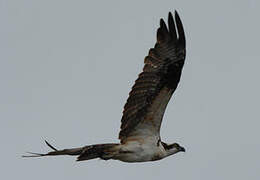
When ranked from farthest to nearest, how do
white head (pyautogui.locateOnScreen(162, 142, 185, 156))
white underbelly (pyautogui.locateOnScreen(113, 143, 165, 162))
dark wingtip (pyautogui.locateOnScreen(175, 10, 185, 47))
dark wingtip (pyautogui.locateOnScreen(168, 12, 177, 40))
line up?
white head (pyautogui.locateOnScreen(162, 142, 185, 156)) < white underbelly (pyautogui.locateOnScreen(113, 143, 165, 162)) < dark wingtip (pyautogui.locateOnScreen(168, 12, 177, 40)) < dark wingtip (pyautogui.locateOnScreen(175, 10, 185, 47))

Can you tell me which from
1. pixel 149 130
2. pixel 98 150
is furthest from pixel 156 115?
pixel 98 150

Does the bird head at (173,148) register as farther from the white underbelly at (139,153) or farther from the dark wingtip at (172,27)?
the dark wingtip at (172,27)

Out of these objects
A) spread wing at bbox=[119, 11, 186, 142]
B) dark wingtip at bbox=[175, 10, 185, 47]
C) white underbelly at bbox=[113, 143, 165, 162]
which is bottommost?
white underbelly at bbox=[113, 143, 165, 162]

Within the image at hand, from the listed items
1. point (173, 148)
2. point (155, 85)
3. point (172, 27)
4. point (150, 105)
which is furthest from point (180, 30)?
point (173, 148)

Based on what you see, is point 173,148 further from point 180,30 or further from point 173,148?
point 180,30

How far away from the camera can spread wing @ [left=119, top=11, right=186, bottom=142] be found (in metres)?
14.7

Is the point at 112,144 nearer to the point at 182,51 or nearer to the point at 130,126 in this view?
the point at 130,126

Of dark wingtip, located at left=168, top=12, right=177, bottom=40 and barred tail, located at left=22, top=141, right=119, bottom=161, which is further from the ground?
dark wingtip, located at left=168, top=12, right=177, bottom=40

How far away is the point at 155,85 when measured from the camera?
14.9 m

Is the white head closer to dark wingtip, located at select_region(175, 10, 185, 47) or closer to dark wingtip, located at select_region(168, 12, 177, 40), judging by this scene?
dark wingtip, located at select_region(175, 10, 185, 47)

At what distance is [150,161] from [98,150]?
1.00 m

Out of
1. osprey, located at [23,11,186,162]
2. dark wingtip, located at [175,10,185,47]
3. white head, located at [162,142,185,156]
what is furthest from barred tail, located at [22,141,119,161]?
dark wingtip, located at [175,10,185,47]

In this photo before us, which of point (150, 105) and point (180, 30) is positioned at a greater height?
point (180, 30)

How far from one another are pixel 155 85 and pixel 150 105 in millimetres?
411
